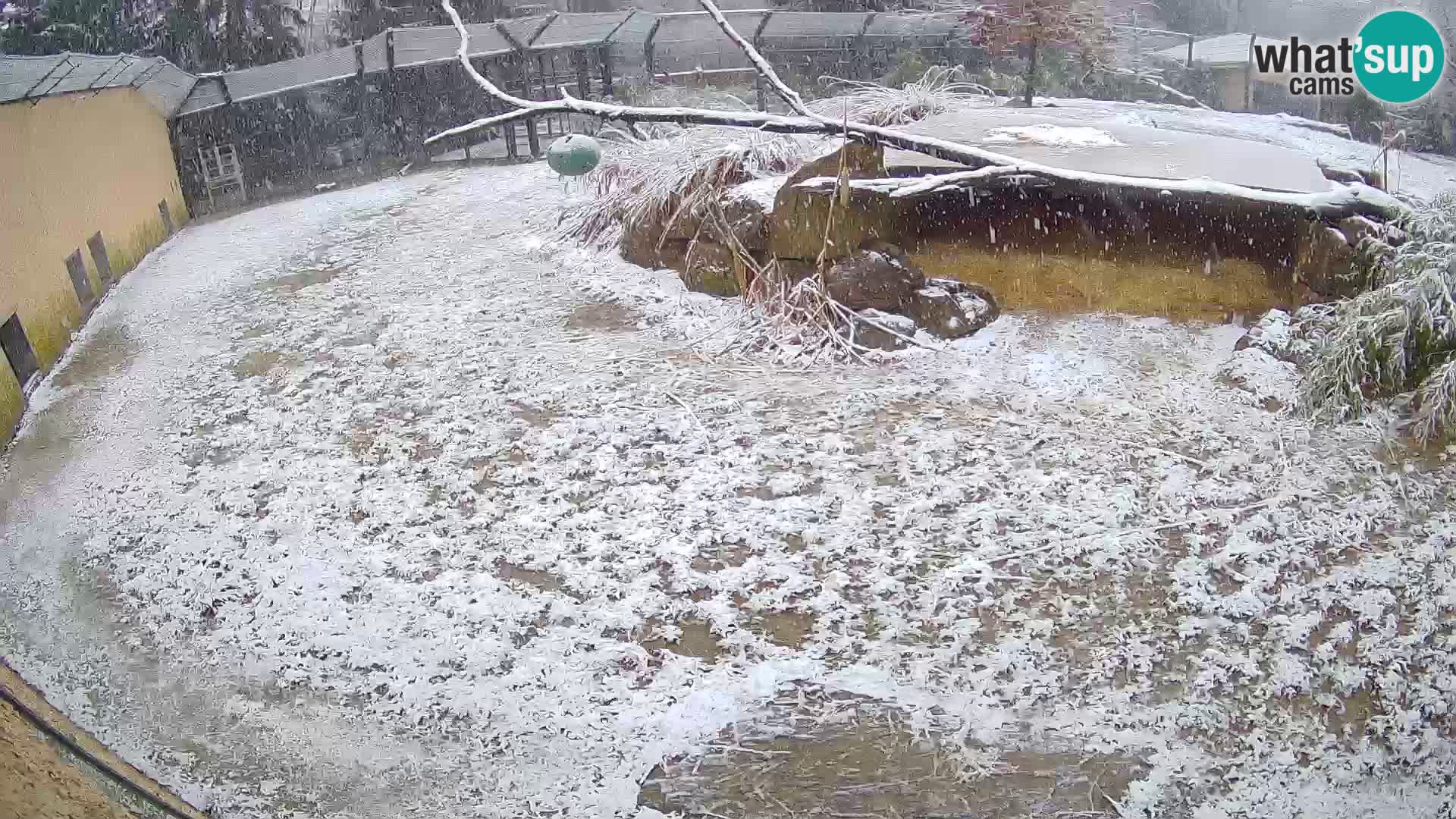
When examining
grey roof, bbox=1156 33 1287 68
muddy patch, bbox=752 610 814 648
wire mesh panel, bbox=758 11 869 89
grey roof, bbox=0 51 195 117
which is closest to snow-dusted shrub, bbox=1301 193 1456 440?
muddy patch, bbox=752 610 814 648

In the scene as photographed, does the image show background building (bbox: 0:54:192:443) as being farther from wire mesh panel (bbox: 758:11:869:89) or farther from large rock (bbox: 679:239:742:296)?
wire mesh panel (bbox: 758:11:869:89)

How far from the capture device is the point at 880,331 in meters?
5.90

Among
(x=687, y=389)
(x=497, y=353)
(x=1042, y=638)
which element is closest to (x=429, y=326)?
(x=497, y=353)

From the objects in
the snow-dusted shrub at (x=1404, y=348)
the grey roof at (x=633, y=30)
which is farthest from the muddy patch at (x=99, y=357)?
the grey roof at (x=633, y=30)

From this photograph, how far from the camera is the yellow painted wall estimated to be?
602 centimetres

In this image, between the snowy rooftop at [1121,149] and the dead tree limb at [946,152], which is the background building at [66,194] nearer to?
the dead tree limb at [946,152]

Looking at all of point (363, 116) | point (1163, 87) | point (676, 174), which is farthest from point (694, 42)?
point (676, 174)

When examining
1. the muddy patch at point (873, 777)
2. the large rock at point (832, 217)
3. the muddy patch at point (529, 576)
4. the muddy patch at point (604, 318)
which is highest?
the large rock at point (832, 217)

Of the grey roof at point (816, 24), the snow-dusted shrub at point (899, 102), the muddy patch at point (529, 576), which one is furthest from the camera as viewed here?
the grey roof at point (816, 24)

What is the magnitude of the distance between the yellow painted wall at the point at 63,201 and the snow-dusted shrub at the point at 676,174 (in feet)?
12.6

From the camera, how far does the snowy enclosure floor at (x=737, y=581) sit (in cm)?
292

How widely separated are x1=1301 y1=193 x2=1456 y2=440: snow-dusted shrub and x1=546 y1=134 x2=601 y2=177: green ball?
21.4 feet

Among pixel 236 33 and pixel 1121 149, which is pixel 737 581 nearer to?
pixel 1121 149

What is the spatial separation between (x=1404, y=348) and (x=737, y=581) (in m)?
3.47
